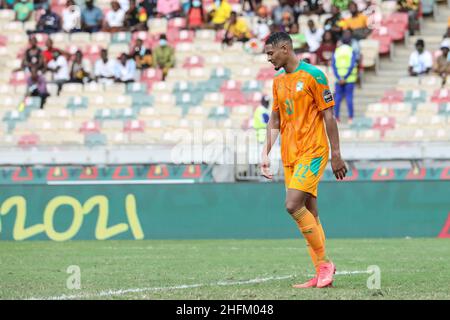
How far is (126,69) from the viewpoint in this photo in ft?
88.5

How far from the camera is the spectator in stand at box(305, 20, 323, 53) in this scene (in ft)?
85.6

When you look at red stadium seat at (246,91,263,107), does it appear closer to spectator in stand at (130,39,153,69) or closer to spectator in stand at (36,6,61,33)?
spectator in stand at (130,39,153,69)

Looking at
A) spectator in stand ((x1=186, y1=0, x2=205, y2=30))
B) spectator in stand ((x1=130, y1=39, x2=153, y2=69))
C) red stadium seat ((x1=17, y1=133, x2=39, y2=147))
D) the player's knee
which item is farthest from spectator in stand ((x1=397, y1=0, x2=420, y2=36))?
the player's knee

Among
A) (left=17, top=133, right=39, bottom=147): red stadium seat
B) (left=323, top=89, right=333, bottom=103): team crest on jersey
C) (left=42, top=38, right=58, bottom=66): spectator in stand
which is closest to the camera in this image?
(left=323, top=89, right=333, bottom=103): team crest on jersey

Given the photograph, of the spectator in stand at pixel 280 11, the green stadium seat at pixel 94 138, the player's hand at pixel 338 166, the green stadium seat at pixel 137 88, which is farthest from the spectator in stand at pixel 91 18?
the player's hand at pixel 338 166

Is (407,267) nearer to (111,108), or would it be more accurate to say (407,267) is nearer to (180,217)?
(180,217)

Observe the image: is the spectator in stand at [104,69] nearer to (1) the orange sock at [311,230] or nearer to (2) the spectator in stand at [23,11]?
(2) the spectator in stand at [23,11]

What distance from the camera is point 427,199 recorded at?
18797mm

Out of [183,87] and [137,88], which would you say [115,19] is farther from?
[183,87]

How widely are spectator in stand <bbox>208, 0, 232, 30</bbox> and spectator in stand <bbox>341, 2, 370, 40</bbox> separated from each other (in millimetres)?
3238

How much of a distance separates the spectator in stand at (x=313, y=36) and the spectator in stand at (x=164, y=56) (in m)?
3.29

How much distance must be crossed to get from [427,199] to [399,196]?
18.2 inches

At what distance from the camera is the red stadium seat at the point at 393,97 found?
24.2m
